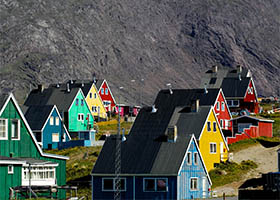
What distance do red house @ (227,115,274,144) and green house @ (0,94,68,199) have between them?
3502cm

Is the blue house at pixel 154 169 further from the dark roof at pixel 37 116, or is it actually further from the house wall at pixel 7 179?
the dark roof at pixel 37 116

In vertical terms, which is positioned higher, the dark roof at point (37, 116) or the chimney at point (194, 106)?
the dark roof at point (37, 116)

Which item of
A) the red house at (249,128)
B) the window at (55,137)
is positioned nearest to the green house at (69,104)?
the window at (55,137)

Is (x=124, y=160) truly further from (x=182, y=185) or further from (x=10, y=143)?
(x=10, y=143)

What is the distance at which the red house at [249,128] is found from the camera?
95.0 m

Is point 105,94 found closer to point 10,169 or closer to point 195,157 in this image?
point 195,157

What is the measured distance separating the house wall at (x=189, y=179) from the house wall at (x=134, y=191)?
0.59m

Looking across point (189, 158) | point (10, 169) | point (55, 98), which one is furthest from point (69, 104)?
point (10, 169)

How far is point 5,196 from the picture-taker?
182ft

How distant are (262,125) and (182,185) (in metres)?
33.9

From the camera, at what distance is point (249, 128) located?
9719 centimetres

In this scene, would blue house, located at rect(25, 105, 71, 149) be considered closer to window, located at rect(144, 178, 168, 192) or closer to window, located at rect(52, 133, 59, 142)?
window, located at rect(52, 133, 59, 142)

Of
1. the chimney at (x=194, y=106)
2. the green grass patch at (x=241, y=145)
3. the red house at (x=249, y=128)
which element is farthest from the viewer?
the red house at (x=249, y=128)

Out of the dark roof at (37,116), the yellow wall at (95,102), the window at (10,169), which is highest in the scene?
the yellow wall at (95,102)
